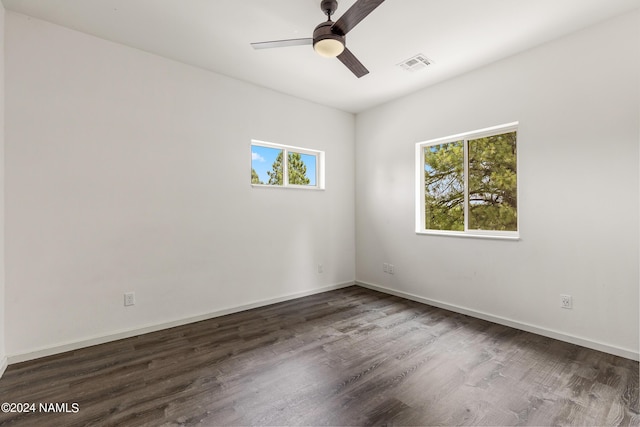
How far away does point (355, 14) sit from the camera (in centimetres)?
185

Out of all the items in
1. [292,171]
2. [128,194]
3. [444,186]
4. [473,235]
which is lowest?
[473,235]

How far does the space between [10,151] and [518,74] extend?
14.8 ft

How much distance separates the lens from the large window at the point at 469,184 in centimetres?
318

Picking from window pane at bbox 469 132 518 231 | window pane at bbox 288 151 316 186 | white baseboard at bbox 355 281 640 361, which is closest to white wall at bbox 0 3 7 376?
window pane at bbox 288 151 316 186

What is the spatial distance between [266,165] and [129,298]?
6.90ft

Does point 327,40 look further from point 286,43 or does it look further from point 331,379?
point 331,379

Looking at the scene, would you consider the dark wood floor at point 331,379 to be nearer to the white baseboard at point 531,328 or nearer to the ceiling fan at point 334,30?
the white baseboard at point 531,328

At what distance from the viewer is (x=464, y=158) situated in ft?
11.6

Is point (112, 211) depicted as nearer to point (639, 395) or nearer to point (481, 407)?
point (481, 407)

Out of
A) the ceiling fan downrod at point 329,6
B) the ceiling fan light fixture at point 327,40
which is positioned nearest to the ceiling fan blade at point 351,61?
the ceiling fan light fixture at point 327,40

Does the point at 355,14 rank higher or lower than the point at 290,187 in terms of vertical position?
higher

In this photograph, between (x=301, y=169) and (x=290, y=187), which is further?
(x=301, y=169)

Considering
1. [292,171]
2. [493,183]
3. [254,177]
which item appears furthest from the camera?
[292,171]

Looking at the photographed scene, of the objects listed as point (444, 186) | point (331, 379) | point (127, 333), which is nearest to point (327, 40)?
point (331, 379)
